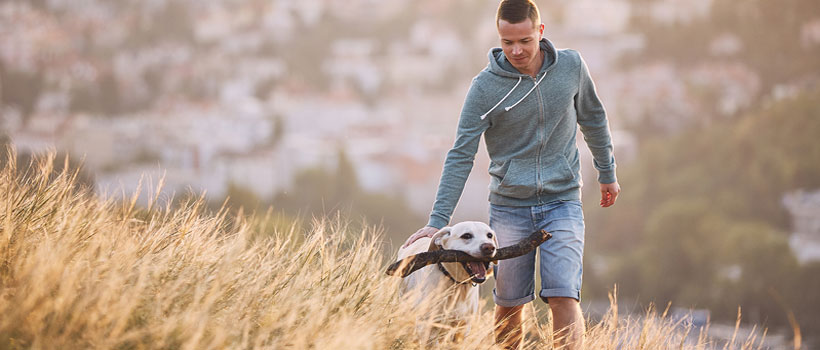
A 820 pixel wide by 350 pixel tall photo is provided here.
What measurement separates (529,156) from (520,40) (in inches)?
15.4

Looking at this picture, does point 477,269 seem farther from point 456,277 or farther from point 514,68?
point 514,68

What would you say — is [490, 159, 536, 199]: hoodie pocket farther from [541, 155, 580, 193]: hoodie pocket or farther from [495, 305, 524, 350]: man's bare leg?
[495, 305, 524, 350]: man's bare leg

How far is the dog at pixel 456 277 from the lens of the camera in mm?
2451

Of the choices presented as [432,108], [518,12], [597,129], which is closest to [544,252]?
[597,129]

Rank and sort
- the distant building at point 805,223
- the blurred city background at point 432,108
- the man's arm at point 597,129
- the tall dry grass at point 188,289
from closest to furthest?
the tall dry grass at point 188,289 < the man's arm at point 597,129 < the distant building at point 805,223 < the blurred city background at point 432,108

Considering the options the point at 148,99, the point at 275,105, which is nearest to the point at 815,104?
the point at 275,105

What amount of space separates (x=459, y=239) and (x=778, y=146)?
76353 mm

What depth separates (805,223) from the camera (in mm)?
62000

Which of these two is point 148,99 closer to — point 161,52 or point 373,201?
point 161,52

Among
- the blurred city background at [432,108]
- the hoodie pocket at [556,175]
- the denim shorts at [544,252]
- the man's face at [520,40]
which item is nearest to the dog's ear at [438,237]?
the denim shorts at [544,252]

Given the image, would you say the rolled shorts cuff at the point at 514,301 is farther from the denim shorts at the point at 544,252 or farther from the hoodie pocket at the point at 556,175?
the hoodie pocket at the point at 556,175

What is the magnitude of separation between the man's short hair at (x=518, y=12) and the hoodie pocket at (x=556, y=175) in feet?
1.50

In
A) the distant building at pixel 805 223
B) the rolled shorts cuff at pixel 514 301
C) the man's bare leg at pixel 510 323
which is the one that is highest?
the rolled shorts cuff at pixel 514 301

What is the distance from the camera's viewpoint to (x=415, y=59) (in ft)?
355
